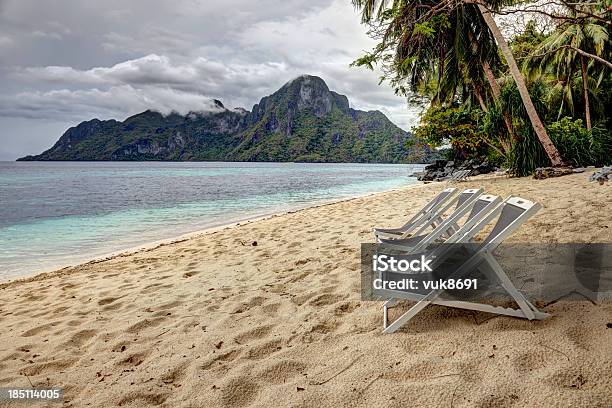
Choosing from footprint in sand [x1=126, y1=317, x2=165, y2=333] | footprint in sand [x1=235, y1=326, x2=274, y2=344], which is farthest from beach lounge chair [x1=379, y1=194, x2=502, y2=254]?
footprint in sand [x1=126, y1=317, x2=165, y2=333]

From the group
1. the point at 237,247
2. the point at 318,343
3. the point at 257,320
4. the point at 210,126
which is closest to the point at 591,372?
the point at 318,343

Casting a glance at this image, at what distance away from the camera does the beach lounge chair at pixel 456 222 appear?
2.73 m

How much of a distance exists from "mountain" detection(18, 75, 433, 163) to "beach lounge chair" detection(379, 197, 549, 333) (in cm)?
9473

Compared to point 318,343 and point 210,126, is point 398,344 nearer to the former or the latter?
point 318,343

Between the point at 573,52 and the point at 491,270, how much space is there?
59.5ft

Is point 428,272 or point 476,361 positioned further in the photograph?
point 428,272

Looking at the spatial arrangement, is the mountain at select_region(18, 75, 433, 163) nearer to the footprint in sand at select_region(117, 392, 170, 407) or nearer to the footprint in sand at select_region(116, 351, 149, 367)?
the footprint in sand at select_region(116, 351, 149, 367)

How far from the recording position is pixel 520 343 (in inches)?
87.9

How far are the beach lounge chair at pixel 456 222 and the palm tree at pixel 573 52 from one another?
1076 cm

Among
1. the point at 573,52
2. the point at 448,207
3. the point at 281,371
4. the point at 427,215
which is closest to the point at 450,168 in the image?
the point at 573,52

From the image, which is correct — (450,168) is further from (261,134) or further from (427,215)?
(261,134)

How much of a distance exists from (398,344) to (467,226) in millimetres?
979

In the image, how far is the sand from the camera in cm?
198

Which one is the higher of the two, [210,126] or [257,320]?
[210,126]
